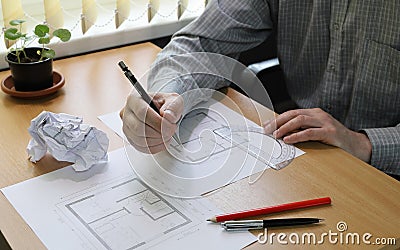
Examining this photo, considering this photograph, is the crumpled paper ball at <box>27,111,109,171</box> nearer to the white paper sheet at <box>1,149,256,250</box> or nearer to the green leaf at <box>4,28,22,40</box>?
the white paper sheet at <box>1,149,256,250</box>

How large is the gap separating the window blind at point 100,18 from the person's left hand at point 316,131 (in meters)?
0.62

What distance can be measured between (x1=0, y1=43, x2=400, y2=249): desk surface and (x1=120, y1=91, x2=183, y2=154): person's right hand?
6 centimetres

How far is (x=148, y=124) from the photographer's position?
40.2 inches

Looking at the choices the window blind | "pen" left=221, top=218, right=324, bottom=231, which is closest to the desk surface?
"pen" left=221, top=218, right=324, bottom=231

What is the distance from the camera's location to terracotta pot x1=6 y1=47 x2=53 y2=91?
1.23 metres

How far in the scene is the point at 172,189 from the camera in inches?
37.9

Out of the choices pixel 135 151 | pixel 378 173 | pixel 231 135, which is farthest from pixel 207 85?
pixel 378 173

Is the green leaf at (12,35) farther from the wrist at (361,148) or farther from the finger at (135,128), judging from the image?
the wrist at (361,148)

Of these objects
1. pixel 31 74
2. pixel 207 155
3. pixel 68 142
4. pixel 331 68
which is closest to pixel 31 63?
pixel 31 74

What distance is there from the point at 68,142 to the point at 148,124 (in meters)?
0.15

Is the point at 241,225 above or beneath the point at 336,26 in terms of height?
beneath

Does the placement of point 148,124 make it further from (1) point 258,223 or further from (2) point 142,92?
(1) point 258,223

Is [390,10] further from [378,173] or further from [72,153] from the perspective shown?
[72,153]

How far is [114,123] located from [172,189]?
0.25 metres
